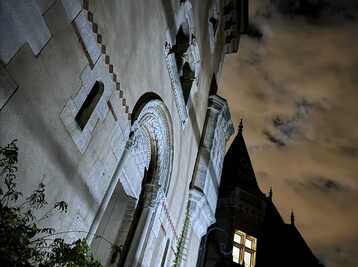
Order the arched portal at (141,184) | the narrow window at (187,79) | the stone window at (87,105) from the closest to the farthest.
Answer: the stone window at (87,105) → the arched portal at (141,184) → the narrow window at (187,79)

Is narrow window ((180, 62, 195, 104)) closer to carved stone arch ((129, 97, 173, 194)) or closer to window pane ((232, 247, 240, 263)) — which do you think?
carved stone arch ((129, 97, 173, 194))

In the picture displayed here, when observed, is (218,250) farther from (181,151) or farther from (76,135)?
(76,135)

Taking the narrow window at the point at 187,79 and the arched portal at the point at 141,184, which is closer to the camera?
the arched portal at the point at 141,184

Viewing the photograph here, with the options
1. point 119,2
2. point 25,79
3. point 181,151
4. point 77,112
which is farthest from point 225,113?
point 25,79

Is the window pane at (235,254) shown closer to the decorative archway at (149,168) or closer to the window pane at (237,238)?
the window pane at (237,238)

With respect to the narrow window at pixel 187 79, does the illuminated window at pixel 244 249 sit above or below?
below

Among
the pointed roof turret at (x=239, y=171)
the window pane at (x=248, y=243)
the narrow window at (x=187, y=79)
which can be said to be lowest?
the window pane at (x=248, y=243)

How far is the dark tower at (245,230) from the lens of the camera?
19.1 m

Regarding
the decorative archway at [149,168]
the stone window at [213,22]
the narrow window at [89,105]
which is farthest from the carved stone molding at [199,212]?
the stone window at [213,22]

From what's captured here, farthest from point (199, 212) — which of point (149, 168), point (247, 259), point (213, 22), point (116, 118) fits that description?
point (213, 22)

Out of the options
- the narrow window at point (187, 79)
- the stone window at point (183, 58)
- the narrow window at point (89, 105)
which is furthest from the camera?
the narrow window at point (187, 79)

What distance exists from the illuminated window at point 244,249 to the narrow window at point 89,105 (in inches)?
590

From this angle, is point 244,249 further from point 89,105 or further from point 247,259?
point 89,105

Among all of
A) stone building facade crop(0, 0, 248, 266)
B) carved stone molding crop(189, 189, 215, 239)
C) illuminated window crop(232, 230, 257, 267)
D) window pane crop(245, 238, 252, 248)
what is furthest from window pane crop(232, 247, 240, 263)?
carved stone molding crop(189, 189, 215, 239)
